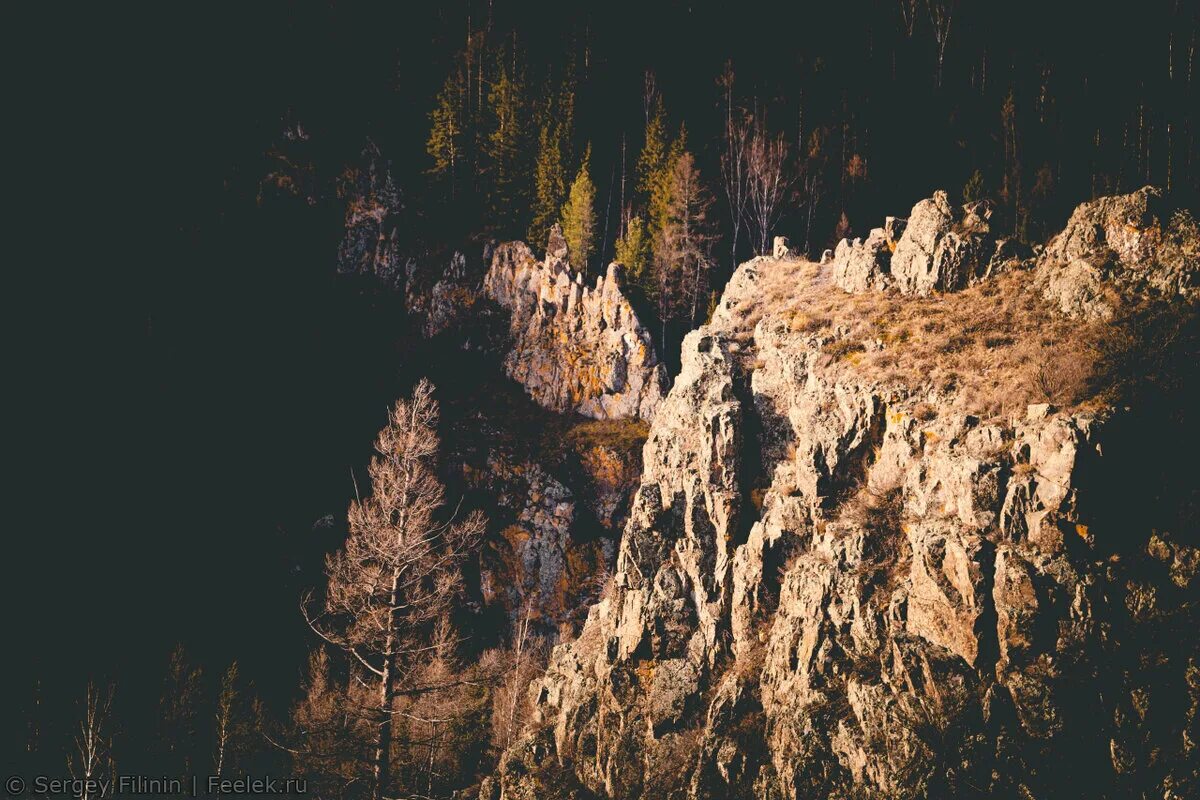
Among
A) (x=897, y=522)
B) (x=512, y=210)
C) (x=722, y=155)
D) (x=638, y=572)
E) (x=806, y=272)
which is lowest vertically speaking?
(x=638, y=572)

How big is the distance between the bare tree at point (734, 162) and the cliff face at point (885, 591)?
2739 cm

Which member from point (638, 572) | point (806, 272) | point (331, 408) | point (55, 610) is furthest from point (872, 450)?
point (55, 610)

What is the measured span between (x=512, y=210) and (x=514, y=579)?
26.7 m

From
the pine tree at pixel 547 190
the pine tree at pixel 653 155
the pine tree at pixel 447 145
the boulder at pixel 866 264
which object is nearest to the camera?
the boulder at pixel 866 264

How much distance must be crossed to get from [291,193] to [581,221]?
23.4m

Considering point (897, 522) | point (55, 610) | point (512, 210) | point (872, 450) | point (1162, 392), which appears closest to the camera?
point (1162, 392)

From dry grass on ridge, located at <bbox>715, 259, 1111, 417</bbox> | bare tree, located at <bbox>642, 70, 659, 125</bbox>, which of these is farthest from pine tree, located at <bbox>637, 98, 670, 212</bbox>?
dry grass on ridge, located at <bbox>715, 259, 1111, 417</bbox>

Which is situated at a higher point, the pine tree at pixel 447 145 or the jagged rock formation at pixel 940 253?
the pine tree at pixel 447 145

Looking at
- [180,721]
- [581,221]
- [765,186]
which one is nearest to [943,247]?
[765,186]

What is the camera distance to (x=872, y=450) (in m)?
16.0

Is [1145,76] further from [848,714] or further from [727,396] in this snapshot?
[848,714]

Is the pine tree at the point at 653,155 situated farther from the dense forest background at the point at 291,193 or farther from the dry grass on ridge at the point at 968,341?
the dry grass on ridge at the point at 968,341

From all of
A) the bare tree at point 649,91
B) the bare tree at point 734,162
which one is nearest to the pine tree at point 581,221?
the bare tree at point 734,162

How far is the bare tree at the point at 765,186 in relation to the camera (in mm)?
44625
